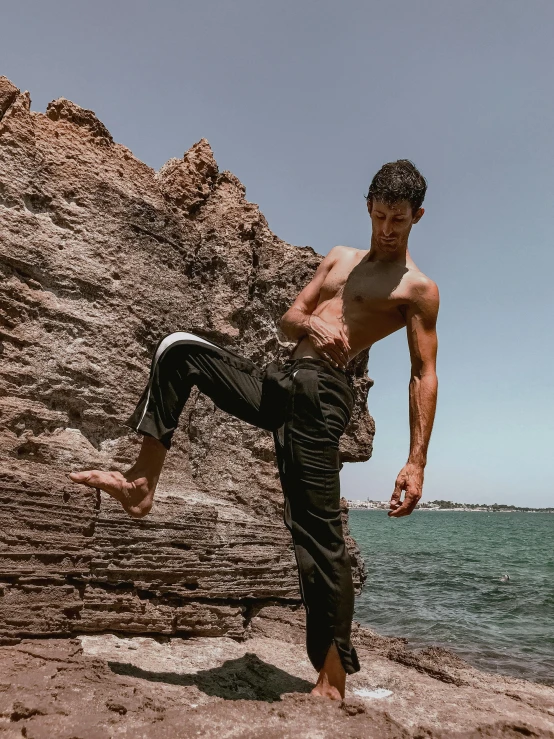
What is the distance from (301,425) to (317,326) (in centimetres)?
56

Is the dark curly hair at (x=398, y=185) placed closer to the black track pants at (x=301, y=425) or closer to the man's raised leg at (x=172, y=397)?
the black track pants at (x=301, y=425)

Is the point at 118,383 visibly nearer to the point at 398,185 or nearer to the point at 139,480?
the point at 139,480

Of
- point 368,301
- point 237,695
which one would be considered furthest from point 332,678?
point 368,301

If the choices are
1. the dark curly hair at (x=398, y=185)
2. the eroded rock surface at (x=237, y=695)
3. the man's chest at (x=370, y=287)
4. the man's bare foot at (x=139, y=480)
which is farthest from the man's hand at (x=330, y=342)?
the eroded rock surface at (x=237, y=695)

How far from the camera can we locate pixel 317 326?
3.03 meters

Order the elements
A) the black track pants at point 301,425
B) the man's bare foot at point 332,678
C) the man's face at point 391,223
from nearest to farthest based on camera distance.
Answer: the man's bare foot at point 332,678 < the black track pants at point 301,425 < the man's face at point 391,223

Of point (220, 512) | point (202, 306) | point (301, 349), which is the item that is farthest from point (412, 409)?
point (202, 306)

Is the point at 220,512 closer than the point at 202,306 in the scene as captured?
Yes

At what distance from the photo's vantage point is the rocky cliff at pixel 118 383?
3096 mm

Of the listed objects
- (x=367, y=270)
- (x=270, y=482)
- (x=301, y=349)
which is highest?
(x=367, y=270)

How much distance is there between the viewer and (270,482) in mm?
4219

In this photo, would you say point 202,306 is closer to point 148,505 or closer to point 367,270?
point 367,270

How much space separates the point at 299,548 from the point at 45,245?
2435mm

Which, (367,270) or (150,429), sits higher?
(367,270)
